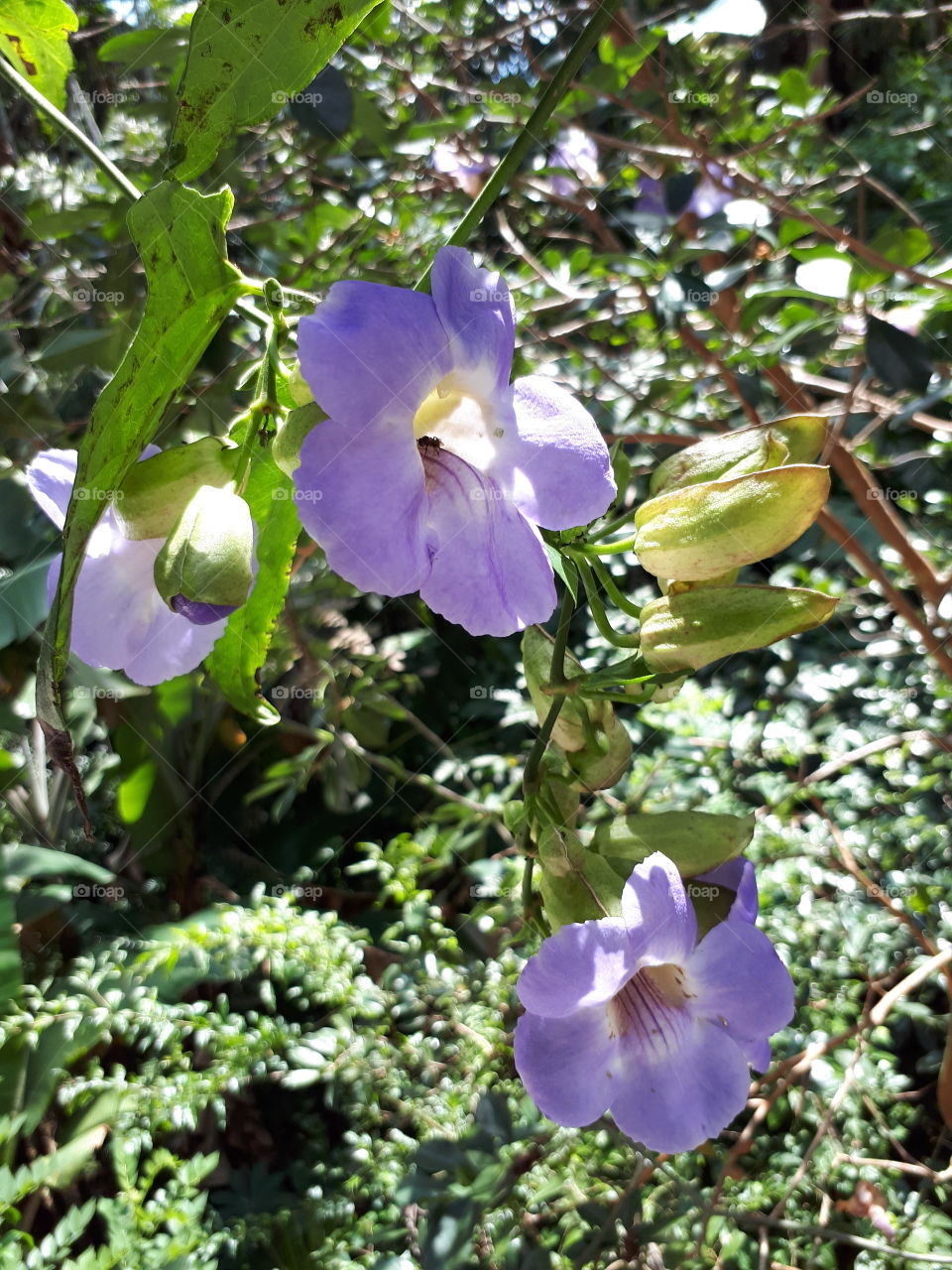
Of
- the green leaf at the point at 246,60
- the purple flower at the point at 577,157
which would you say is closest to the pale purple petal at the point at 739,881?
the green leaf at the point at 246,60

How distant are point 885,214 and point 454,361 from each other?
5.54 ft

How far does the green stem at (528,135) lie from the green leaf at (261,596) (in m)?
0.12

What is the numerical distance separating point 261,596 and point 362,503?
14 cm

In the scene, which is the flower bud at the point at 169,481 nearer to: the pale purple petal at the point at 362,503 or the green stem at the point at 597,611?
the pale purple petal at the point at 362,503

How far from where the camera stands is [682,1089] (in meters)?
0.47

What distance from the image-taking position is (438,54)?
1.64 meters

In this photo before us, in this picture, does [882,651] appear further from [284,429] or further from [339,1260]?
[284,429]

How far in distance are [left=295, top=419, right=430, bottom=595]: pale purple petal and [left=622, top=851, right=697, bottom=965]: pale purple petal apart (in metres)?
0.18
